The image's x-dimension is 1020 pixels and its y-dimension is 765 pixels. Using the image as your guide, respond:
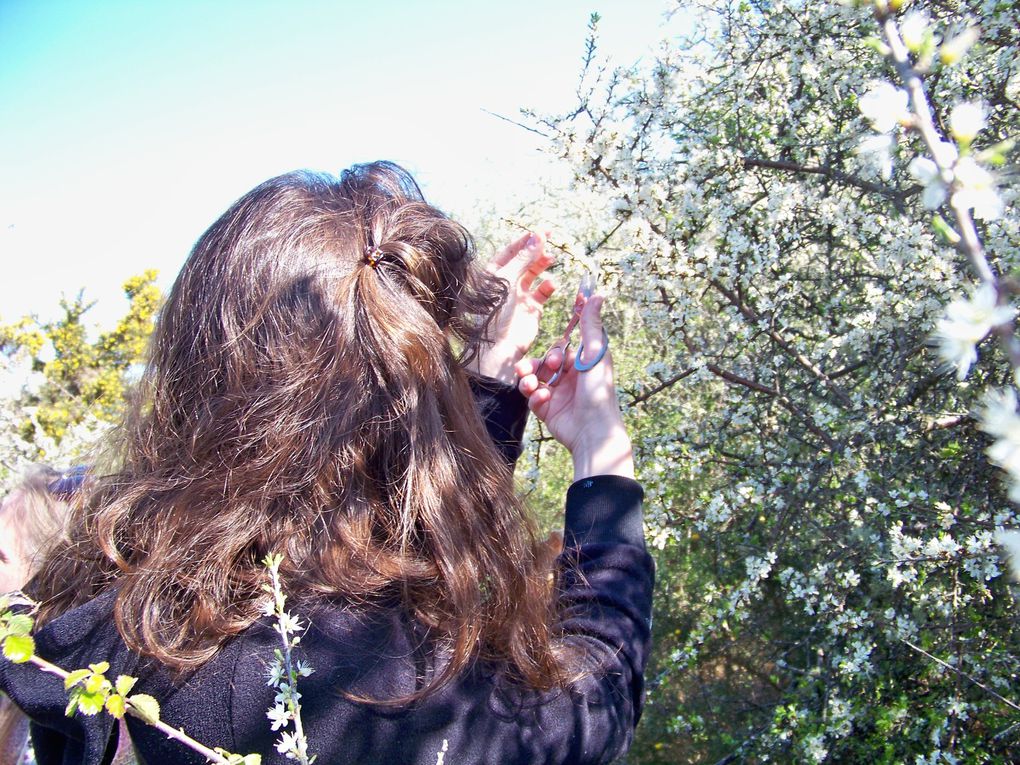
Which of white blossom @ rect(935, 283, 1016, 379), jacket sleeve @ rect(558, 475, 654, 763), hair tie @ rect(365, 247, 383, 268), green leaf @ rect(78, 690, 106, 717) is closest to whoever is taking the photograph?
white blossom @ rect(935, 283, 1016, 379)

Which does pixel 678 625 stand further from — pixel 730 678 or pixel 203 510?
pixel 203 510

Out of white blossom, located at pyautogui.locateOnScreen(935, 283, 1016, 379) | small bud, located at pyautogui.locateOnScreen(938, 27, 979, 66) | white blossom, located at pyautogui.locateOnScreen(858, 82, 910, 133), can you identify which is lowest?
white blossom, located at pyautogui.locateOnScreen(935, 283, 1016, 379)

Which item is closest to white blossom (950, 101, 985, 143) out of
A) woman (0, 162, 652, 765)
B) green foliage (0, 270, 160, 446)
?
woman (0, 162, 652, 765)

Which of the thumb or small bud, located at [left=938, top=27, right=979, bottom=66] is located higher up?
the thumb

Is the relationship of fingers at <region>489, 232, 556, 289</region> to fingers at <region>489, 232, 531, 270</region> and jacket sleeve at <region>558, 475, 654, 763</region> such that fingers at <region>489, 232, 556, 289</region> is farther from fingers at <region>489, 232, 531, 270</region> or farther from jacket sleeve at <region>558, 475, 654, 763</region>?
jacket sleeve at <region>558, 475, 654, 763</region>

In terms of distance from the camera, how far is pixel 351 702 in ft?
3.01

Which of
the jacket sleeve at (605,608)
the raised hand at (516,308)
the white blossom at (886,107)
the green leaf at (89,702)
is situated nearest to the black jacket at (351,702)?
the jacket sleeve at (605,608)

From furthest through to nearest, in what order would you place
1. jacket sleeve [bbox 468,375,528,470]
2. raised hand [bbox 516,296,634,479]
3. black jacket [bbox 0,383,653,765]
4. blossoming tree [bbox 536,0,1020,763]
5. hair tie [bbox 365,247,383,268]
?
1. blossoming tree [bbox 536,0,1020,763]
2. jacket sleeve [bbox 468,375,528,470]
3. raised hand [bbox 516,296,634,479]
4. hair tie [bbox 365,247,383,268]
5. black jacket [bbox 0,383,653,765]

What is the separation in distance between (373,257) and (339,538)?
42cm

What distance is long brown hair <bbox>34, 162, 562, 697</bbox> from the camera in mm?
995

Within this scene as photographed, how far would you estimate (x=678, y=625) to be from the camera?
12.2ft

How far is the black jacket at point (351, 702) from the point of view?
2.97ft

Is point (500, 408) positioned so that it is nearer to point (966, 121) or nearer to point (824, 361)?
point (966, 121)

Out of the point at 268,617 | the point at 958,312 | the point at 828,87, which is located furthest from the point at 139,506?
the point at 828,87
